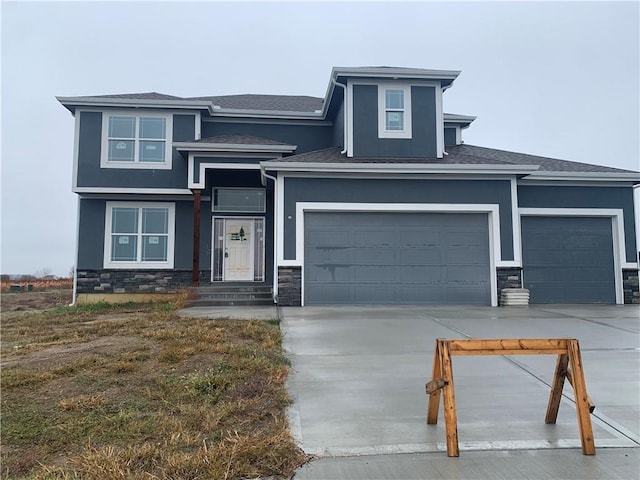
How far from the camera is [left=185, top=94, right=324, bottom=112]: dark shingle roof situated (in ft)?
53.0

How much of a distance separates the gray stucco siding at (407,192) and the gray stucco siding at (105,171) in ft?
14.5

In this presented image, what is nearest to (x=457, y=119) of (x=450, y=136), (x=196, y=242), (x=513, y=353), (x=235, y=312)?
(x=450, y=136)

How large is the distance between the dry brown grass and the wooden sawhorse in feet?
3.69

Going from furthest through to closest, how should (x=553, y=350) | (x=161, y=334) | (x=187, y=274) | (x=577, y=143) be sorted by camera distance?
(x=577, y=143) < (x=187, y=274) < (x=161, y=334) < (x=553, y=350)

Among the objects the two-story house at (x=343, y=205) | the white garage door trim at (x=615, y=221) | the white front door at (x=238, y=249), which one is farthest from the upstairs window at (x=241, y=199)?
the white garage door trim at (x=615, y=221)

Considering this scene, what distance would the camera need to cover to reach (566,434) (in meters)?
3.70

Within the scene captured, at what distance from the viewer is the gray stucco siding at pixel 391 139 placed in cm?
1296

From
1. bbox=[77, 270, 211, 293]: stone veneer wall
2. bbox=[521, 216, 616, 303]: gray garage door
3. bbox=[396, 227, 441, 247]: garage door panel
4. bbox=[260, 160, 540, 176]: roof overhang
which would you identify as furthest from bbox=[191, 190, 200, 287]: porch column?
bbox=[521, 216, 616, 303]: gray garage door

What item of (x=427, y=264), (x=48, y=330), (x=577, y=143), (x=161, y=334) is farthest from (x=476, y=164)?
(x=577, y=143)

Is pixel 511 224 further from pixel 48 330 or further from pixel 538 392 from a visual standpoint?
pixel 48 330

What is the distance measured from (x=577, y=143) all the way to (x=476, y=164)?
36.1 meters

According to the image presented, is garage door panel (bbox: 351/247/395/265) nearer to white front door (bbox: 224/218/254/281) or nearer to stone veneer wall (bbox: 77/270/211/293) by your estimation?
white front door (bbox: 224/218/254/281)

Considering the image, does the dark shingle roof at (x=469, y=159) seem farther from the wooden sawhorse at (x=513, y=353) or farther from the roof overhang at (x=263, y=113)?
the wooden sawhorse at (x=513, y=353)

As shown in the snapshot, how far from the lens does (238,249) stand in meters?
14.8
